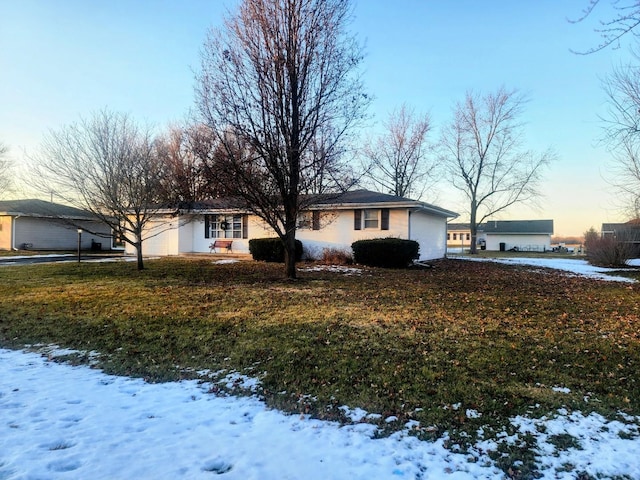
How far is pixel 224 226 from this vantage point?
21.4 metres

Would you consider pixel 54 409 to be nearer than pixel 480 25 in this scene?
Yes

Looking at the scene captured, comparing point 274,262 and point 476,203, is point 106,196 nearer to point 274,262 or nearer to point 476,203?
point 274,262

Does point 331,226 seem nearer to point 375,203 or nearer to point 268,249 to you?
point 375,203

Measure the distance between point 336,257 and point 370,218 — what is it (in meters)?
2.47

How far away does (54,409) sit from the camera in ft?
11.6

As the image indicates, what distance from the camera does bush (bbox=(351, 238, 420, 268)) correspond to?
49.8ft

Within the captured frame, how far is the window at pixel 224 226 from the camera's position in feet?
68.9

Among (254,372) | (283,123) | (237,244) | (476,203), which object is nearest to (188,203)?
(237,244)

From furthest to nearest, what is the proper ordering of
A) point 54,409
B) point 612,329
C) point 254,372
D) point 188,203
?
point 188,203 < point 612,329 < point 254,372 < point 54,409

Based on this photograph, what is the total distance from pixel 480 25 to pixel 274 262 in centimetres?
1188

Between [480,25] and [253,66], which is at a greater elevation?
[480,25]

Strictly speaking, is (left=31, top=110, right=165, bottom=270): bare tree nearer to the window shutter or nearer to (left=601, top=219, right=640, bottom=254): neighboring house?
the window shutter

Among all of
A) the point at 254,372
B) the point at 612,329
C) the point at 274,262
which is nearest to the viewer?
the point at 254,372

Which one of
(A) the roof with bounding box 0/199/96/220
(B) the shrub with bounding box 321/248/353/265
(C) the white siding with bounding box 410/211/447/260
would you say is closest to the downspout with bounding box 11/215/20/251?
(A) the roof with bounding box 0/199/96/220
